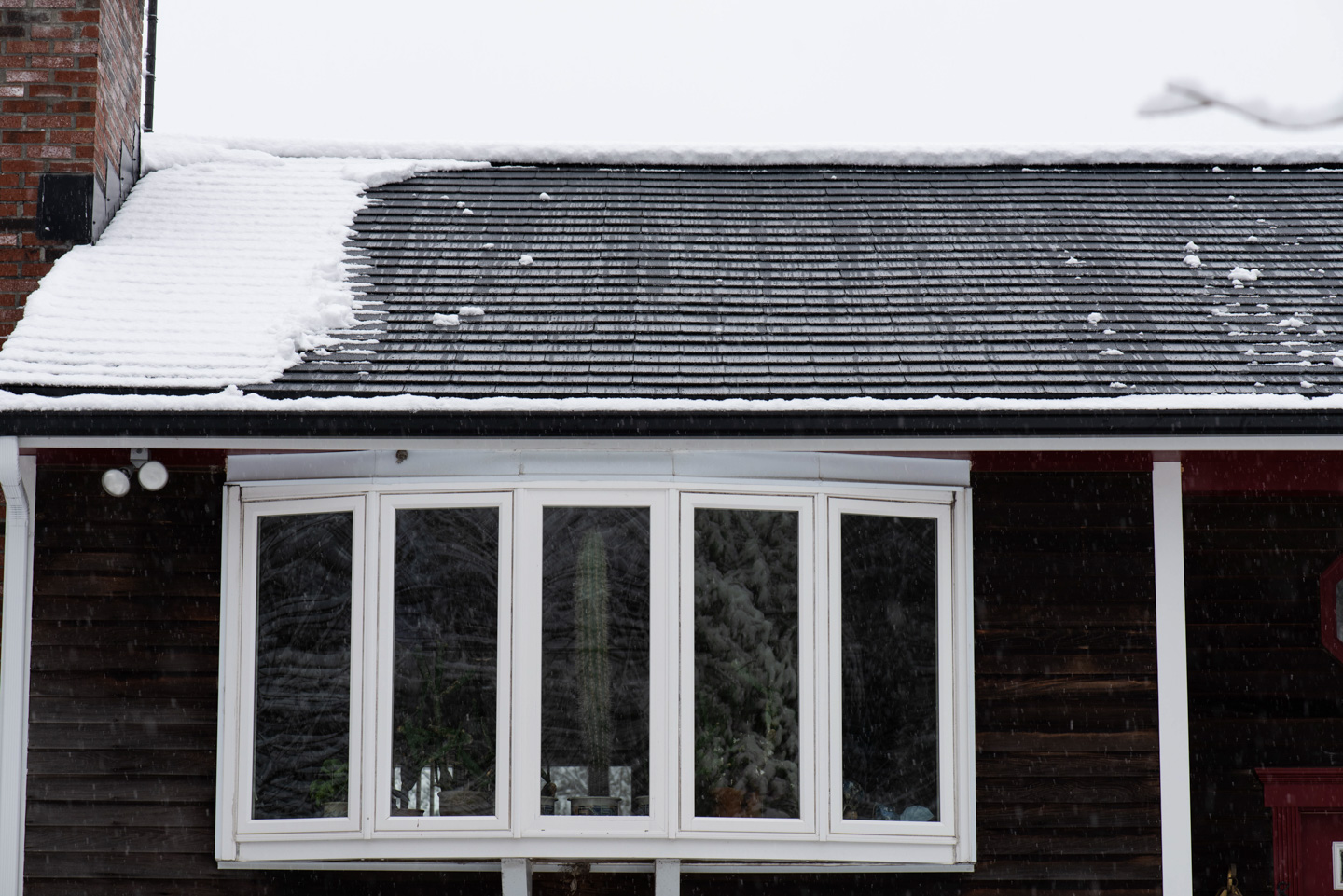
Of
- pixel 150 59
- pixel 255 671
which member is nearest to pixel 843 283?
pixel 255 671

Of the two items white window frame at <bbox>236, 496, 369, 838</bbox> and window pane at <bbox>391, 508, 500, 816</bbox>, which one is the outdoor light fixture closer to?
white window frame at <bbox>236, 496, 369, 838</bbox>

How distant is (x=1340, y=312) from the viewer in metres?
6.14

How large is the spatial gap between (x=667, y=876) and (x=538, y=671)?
102 cm

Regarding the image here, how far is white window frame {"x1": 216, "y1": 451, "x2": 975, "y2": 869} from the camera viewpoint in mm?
5145

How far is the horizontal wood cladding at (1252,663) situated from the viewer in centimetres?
680

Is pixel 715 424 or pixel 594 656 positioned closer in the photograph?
pixel 715 424

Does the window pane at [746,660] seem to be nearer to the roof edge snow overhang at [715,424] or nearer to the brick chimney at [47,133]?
the roof edge snow overhang at [715,424]

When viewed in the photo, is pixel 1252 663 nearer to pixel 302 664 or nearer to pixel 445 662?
pixel 445 662

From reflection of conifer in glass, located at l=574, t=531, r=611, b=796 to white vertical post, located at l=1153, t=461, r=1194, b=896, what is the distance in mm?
2437

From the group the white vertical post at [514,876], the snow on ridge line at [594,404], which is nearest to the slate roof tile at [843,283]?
the snow on ridge line at [594,404]

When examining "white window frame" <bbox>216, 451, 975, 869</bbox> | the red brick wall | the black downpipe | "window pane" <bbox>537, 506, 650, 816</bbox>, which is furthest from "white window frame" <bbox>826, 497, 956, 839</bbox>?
the black downpipe

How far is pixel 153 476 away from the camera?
5219 mm

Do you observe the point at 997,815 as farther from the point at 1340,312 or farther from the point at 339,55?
the point at 339,55

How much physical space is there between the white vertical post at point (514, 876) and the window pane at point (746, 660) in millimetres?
793
